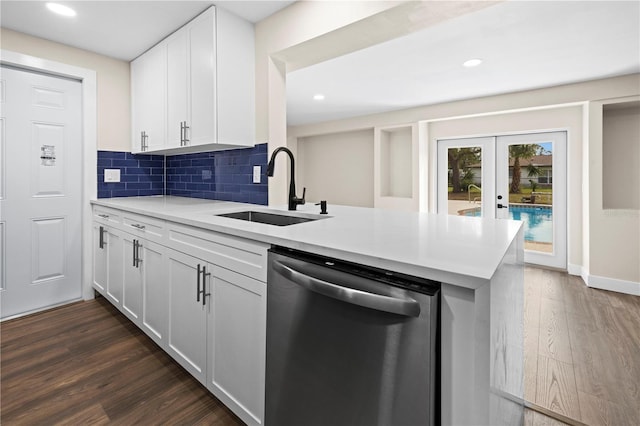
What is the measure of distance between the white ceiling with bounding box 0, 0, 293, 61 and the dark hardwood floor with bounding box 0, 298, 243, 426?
2.19 meters

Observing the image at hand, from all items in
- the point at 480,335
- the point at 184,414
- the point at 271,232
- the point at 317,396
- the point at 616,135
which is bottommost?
the point at 184,414

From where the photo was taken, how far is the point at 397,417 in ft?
2.68

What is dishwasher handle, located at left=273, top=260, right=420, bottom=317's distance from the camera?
778 mm

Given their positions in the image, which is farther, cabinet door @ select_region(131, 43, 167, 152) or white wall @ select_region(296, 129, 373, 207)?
white wall @ select_region(296, 129, 373, 207)

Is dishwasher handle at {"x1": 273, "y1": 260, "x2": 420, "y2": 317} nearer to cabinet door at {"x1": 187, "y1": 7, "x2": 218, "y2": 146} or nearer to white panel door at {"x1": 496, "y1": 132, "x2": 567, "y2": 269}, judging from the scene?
cabinet door at {"x1": 187, "y1": 7, "x2": 218, "y2": 146}

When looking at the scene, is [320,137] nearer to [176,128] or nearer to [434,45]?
[434,45]

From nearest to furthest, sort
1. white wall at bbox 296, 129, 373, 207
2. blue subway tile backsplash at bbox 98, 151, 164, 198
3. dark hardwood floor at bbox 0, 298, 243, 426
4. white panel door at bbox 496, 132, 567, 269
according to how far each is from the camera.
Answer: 1. dark hardwood floor at bbox 0, 298, 243, 426
2. blue subway tile backsplash at bbox 98, 151, 164, 198
3. white panel door at bbox 496, 132, 567, 269
4. white wall at bbox 296, 129, 373, 207

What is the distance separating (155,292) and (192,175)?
1436 mm

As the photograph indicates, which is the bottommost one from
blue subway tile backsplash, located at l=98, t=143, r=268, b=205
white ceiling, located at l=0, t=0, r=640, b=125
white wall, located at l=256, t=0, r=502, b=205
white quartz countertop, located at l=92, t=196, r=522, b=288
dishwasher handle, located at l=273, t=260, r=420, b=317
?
dishwasher handle, located at l=273, t=260, r=420, b=317

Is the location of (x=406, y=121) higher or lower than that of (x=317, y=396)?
higher

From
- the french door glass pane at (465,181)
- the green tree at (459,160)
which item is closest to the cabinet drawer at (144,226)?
the french door glass pane at (465,181)

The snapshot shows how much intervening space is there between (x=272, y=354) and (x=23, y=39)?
309 centimetres

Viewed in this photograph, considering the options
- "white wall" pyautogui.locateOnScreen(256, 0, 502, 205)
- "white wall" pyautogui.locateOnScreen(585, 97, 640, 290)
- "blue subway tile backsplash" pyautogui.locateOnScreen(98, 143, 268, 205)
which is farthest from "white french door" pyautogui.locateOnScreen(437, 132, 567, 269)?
"blue subway tile backsplash" pyautogui.locateOnScreen(98, 143, 268, 205)

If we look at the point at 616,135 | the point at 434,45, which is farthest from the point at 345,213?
the point at 616,135
